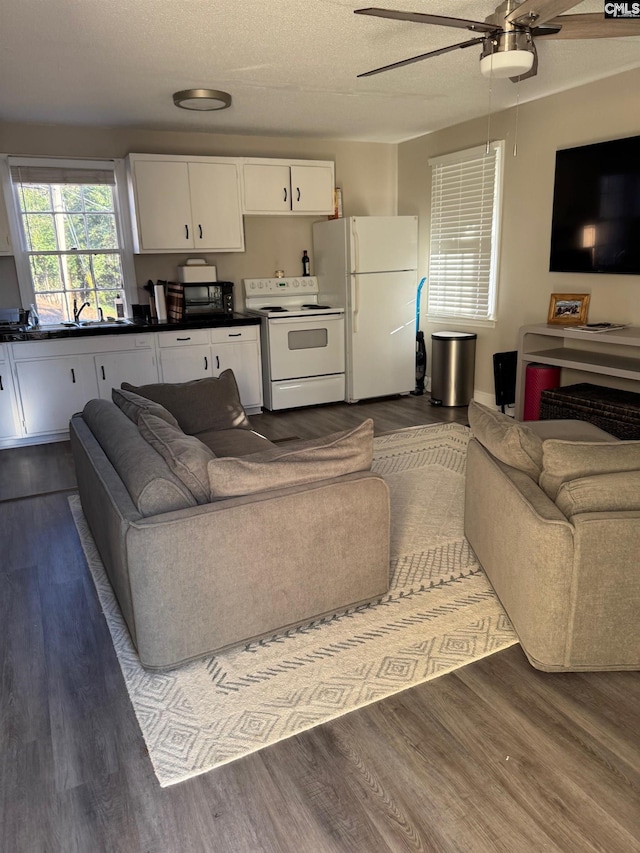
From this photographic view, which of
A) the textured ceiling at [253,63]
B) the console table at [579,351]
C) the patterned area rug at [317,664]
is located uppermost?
the textured ceiling at [253,63]

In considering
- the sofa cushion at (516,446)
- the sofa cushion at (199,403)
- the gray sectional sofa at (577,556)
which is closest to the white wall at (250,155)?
the sofa cushion at (199,403)

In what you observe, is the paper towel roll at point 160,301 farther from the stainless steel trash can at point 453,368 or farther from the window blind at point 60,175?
the stainless steel trash can at point 453,368

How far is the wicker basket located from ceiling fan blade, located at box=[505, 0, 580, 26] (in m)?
2.38

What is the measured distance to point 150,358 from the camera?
5.15 metres

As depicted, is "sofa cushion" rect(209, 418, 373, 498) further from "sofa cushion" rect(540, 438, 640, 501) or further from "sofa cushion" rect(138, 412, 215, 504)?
"sofa cushion" rect(540, 438, 640, 501)

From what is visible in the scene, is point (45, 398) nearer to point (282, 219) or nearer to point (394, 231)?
point (282, 219)

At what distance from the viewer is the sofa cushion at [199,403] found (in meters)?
3.61

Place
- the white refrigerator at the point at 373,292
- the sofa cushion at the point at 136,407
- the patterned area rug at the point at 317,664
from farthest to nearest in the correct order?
the white refrigerator at the point at 373,292 < the sofa cushion at the point at 136,407 < the patterned area rug at the point at 317,664

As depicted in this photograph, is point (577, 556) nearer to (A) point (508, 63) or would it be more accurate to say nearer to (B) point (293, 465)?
(B) point (293, 465)

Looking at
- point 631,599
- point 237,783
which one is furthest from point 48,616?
point 631,599

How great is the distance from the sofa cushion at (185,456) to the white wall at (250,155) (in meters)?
3.53

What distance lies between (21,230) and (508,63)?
413cm

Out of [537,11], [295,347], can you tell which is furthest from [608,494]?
[295,347]

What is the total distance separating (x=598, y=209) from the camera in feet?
14.3
